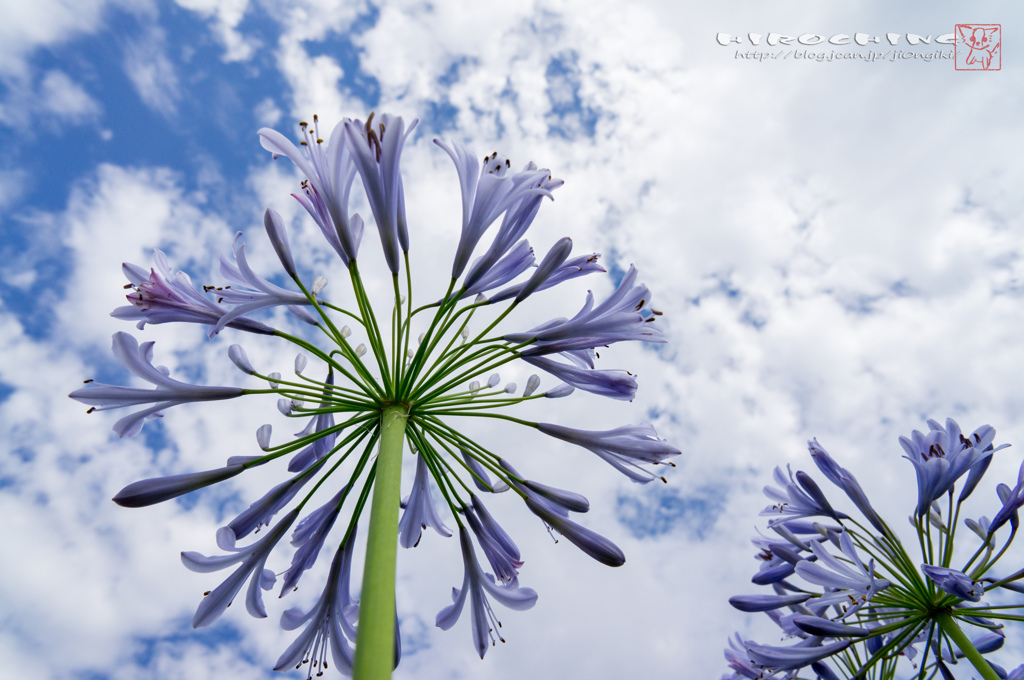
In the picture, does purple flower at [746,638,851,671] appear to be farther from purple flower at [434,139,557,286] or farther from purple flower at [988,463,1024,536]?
purple flower at [434,139,557,286]

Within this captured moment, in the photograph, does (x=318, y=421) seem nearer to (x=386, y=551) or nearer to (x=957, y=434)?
(x=386, y=551)

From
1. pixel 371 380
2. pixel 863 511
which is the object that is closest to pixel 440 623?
pixel 371 380

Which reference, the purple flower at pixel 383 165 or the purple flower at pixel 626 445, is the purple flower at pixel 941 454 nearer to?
the purple flower at pixel 626 445

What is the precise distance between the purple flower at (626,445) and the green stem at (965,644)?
3689 mm

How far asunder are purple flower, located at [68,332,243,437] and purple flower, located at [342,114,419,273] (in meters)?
1.49

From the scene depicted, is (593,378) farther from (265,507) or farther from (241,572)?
(241,572)

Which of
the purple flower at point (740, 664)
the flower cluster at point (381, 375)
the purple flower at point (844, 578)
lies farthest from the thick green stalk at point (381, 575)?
the purple flower at point (740, 664)

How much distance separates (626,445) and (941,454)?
3921mm

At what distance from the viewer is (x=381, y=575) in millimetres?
3088

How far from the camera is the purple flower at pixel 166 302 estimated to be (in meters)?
4.17

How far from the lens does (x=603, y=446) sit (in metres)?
4.90

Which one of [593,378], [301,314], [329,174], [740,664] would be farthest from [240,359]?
[740,664]

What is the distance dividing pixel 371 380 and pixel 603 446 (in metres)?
1.93

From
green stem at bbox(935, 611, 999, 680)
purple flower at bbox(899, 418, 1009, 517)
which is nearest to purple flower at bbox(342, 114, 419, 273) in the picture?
purple flower at bbox(899, 418, 1009, 517)
